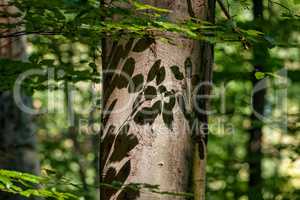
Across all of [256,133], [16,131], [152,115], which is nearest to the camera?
[152,115]

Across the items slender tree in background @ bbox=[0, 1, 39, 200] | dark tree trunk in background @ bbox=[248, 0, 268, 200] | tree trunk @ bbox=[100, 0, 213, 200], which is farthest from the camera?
dark tree trunk in background @ bbox=[248, 0, 268, 200]

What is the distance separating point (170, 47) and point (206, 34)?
0.57ft

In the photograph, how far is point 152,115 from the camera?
2076 millimetres

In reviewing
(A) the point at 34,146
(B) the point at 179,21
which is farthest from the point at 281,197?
(B) the point at 179,21

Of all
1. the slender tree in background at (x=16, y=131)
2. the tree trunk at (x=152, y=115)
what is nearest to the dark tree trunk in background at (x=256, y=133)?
the slender tree in background at (x=16, y=131)

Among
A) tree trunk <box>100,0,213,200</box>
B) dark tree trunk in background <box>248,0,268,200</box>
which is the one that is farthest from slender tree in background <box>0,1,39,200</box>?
tree trunk <box>100,0,213,200</box>

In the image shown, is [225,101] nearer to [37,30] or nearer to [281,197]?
[281,197]

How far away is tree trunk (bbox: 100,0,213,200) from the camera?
207 centimetres

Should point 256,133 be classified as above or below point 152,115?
below

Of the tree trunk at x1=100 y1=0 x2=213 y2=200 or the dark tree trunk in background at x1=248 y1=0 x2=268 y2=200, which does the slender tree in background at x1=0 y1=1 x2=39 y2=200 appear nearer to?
the dark tree trunk in background at x1=248 y1=0 x2=268 y2=200

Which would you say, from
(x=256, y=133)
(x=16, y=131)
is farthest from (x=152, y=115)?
(x=256, y=133)

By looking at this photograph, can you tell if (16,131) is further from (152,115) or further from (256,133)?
(152,115)

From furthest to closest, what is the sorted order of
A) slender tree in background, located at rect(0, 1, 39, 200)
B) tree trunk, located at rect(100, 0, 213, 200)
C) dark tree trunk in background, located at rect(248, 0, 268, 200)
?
dark tree trunk in background, located at rect(248, 0, 268, 200) → slender tree in background, located at rect(0, 1, 39, 200) → tree trunk, located at rect(100, 0, 213, 200)

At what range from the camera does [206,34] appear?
2.16m
